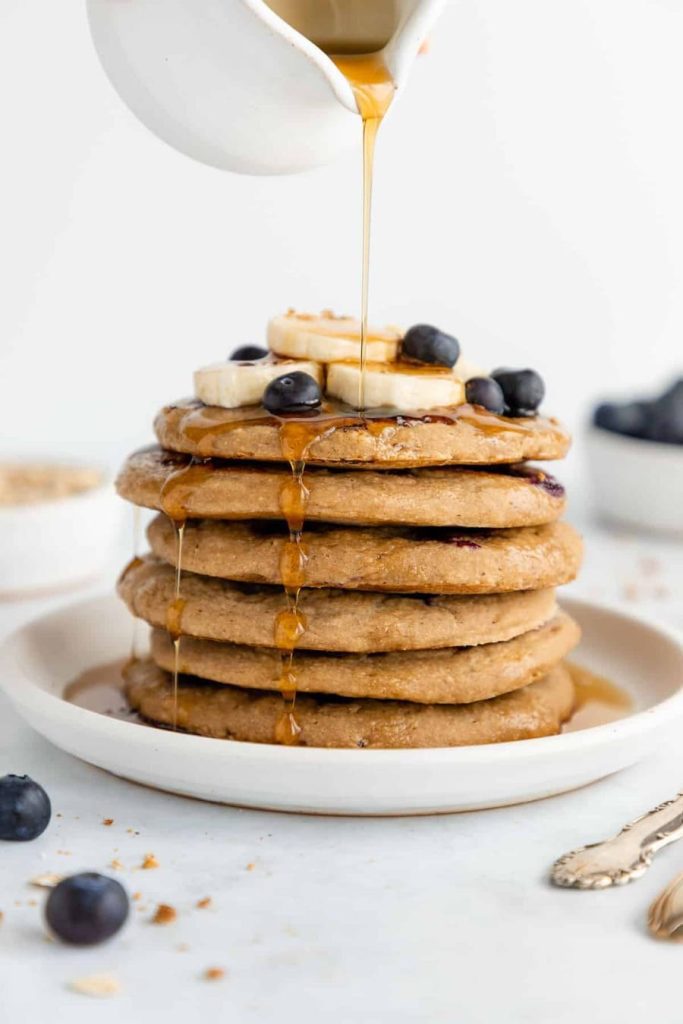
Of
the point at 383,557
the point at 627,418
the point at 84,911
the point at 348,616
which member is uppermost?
the point at 383,557

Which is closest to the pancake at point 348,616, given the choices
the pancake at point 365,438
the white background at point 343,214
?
the pancake at point 365,438

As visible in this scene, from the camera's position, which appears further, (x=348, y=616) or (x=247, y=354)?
(x=247, y=354)

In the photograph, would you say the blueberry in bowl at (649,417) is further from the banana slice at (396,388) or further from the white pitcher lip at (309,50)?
the white pitcher lip at (309,50)

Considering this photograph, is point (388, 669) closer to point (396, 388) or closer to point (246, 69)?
point (396, 388)

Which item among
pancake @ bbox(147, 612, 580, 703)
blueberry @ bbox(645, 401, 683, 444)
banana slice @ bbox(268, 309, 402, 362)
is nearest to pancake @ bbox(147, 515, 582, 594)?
pancake @ bbox(147, 612, 580, 703)

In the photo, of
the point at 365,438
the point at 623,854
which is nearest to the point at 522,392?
the point at 365,438

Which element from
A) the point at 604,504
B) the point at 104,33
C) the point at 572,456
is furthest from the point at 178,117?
the point at 572,456
